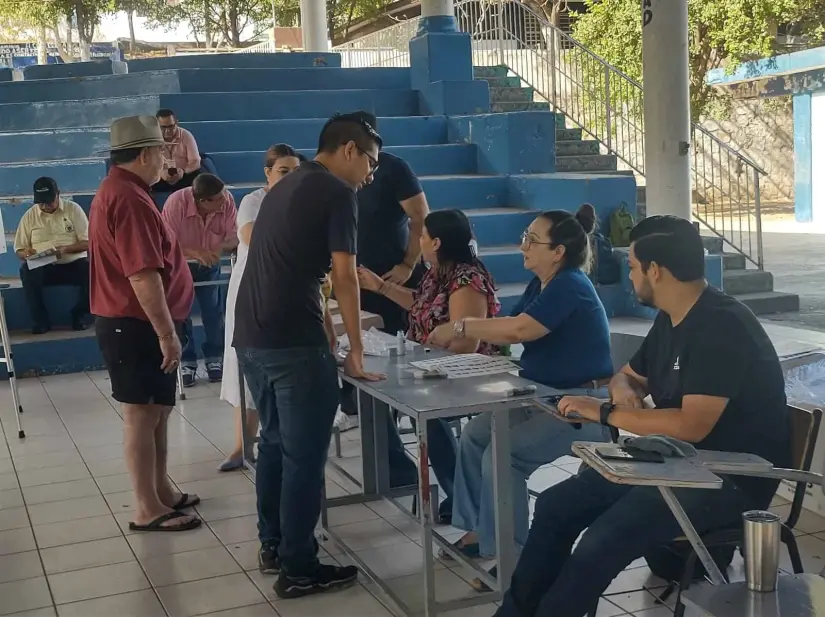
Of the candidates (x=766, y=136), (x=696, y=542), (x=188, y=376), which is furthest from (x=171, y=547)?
(x=766, y=136)

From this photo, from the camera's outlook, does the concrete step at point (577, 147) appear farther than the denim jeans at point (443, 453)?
Yes

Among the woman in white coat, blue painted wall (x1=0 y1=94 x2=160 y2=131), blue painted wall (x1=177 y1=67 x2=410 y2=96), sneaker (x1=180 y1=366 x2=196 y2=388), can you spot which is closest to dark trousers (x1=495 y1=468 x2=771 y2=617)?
the woman in white coat

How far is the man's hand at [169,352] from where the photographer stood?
12.7ft

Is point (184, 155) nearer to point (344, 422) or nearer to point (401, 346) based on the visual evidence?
point (344, 422)

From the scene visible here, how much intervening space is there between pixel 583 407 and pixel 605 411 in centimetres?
6

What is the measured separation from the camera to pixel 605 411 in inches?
107

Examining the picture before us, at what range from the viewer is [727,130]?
765 inches

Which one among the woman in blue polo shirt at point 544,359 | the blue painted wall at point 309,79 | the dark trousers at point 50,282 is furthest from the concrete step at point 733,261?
the woman in blue polo shirt at point 544,359

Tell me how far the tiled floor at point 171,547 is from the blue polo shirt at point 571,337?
741 millimetres

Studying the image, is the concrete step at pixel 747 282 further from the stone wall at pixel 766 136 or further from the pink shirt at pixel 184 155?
the stone wall at pixel 766 136

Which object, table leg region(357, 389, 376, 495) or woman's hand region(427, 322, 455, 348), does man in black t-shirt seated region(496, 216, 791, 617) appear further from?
table leg region(357, 389, 376, 495)

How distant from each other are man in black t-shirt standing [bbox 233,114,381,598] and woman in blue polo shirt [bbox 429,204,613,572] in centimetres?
51

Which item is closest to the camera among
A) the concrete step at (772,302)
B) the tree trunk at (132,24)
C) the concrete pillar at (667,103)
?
the concrete pillar at (667,103)

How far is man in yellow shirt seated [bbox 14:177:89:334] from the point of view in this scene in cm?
777
